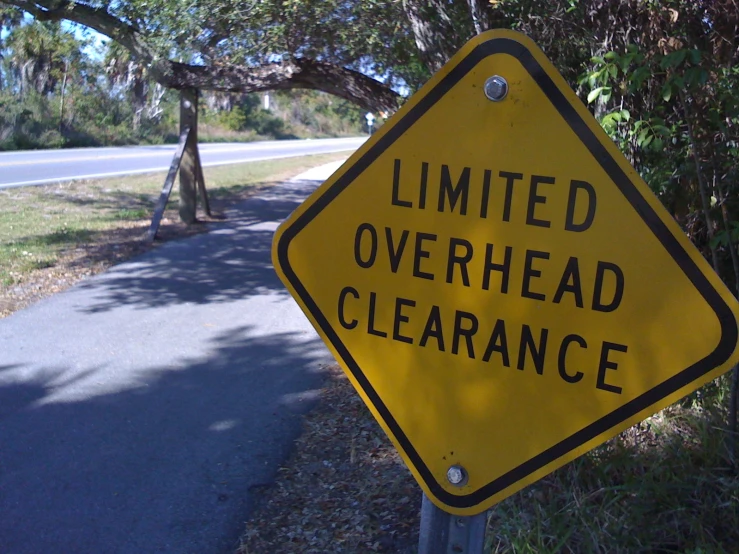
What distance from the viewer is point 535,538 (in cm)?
338

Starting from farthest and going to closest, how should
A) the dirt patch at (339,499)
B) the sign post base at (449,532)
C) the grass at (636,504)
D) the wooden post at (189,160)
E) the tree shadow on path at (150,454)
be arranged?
the wooden post at (189,160), the tree shadow on path at (150,454), the dirt patch at (339,499), the grass at (636,504), the sign post base at (449,532)

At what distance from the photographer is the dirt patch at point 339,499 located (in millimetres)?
3893

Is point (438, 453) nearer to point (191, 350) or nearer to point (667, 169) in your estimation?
point (667, 169)

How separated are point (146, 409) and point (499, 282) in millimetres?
4237

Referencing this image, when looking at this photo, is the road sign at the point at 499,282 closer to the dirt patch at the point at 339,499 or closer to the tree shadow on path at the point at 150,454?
the dirt patch at the point at 339,499

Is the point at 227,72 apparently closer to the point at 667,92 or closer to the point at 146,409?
the point at 146,409

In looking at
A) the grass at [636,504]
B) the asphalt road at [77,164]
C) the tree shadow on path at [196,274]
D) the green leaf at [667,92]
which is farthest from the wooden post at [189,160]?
the grass at [636,504]

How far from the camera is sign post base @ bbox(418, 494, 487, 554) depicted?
1.92 meters

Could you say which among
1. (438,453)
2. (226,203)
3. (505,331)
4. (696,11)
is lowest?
(226,203)

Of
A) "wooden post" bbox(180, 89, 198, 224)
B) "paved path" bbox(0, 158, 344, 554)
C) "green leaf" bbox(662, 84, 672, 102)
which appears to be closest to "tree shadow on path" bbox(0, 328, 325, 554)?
"paved path" bbox(0, 158, 344, 554)

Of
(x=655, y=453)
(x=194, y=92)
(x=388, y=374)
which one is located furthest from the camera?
(x=194, y=92)

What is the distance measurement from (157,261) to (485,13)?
6399mm

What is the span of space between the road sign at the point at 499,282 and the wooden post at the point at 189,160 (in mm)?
11709

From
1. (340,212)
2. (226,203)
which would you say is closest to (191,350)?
(340,212)
